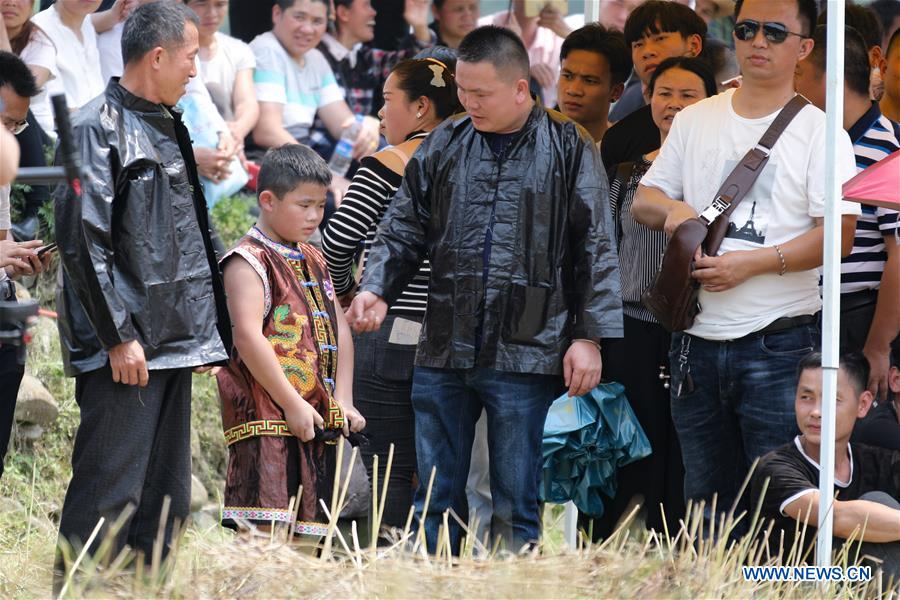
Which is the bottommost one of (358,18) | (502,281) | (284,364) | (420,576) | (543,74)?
(420,576)

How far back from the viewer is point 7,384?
452 cm

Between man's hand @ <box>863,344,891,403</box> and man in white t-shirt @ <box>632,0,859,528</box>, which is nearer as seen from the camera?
man in white t-shirt @ <box>632,0,859,528</box>

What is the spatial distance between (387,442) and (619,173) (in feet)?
4.16

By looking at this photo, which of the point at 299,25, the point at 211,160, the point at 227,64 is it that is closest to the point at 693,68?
the point at 211,160

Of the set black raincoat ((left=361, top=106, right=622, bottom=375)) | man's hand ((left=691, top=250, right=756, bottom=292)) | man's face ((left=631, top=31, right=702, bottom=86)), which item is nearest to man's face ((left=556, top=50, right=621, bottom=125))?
man's face ((left=631, top=31, right=702, bottom=86))

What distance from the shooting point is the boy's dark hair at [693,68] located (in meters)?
4.79

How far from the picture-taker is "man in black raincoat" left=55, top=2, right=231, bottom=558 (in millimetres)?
3896

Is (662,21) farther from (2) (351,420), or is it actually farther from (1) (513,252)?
(2) (351,420)

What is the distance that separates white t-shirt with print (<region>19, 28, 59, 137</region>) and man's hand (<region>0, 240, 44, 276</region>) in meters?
1.78

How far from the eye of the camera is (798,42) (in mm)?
4160

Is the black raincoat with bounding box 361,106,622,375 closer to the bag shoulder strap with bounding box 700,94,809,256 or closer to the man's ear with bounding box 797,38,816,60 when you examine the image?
the bag shoulder strap with bounding box 700,94,809,256

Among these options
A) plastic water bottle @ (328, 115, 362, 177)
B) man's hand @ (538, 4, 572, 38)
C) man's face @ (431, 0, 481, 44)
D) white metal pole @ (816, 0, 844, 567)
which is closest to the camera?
white metal pole @ (816, 0, 844, 567)

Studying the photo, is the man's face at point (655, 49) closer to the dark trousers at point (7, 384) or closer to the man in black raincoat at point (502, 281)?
the man in black raincoat at point (502, 281)

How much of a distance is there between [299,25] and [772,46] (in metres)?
3.74
